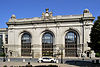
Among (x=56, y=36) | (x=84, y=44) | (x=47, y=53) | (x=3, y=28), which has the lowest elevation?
(x=47, y=53)

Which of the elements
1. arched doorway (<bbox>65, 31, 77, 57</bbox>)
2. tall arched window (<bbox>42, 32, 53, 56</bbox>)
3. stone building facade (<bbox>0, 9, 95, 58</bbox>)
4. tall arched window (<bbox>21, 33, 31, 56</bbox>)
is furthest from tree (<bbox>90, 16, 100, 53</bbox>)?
tall arched window (<bbox>21, 33, 31, 56</bbox>)

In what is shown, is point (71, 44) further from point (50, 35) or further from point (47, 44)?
point (47, 44)

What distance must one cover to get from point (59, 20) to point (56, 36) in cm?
610

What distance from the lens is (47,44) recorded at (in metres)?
50.3

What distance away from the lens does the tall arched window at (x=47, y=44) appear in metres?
49.9

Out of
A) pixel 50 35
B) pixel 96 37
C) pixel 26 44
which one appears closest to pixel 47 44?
pixel 50 35

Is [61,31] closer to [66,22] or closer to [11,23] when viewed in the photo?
[66,22]

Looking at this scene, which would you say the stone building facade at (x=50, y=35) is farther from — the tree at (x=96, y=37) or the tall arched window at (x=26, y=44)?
the tree at (x=96, y=37)

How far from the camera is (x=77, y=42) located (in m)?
47.2

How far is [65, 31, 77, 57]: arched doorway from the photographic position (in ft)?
157

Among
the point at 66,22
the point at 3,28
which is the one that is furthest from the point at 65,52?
the point at 3,28

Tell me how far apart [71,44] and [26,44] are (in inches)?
711

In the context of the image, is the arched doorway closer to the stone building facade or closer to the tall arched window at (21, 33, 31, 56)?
the stone building facade

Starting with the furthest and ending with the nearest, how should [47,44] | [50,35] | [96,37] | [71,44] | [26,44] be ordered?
[26,44] < [47,44] < [50,35] < [71,44] < [96,37]
